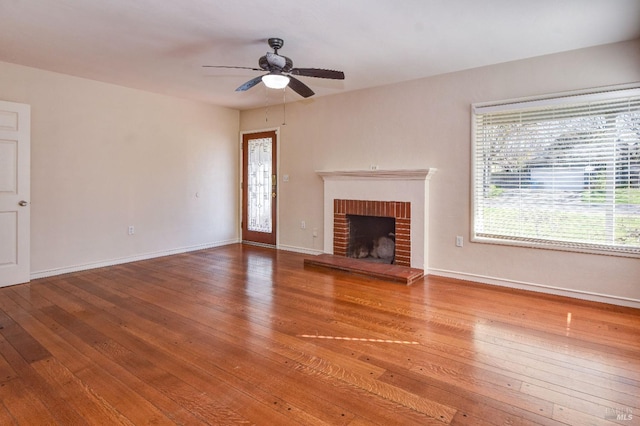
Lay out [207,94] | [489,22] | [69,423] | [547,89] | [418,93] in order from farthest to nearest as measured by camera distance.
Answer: [207,94], [418,93], [547,89], [489,22], [69,423]

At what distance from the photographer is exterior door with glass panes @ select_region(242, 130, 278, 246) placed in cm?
637

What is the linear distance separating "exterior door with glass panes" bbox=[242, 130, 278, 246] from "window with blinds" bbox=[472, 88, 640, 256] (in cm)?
341

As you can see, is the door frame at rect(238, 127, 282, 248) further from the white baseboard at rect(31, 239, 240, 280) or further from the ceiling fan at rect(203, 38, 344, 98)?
the ceiling fan at rect(203, 38, 344, 98)

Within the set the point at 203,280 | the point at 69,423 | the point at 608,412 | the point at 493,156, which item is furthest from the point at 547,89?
the point at 69,423

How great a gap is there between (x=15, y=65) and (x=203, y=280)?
10.6 ft

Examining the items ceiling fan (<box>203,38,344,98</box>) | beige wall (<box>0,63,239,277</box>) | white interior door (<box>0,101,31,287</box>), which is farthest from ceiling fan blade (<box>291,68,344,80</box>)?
white interior door (<box>0,101,31,287</box>)

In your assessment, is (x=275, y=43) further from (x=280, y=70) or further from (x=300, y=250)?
(x=300, y=250)

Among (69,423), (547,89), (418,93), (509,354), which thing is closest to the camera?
(69,423)

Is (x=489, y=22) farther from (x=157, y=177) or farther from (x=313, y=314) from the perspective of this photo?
(x=157, y=177)

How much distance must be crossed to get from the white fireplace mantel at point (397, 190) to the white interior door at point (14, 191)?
3650 millimetres

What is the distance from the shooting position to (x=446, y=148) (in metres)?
4.41

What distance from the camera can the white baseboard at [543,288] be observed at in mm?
3443

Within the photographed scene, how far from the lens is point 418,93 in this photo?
15.1ft

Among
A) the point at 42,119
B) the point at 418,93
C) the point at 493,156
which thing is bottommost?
the point at 493,156
